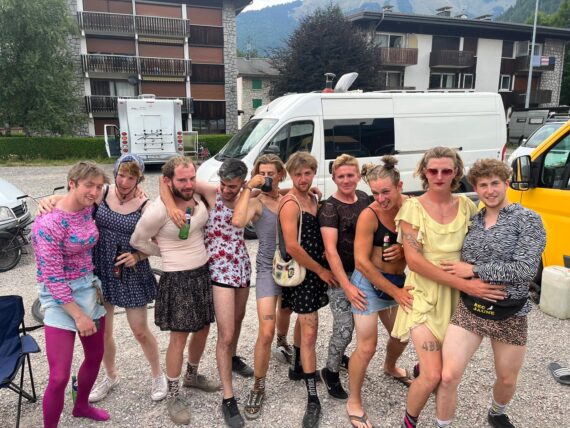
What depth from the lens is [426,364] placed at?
2432mm

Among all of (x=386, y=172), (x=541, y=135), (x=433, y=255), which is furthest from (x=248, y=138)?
(x=541, y=135)

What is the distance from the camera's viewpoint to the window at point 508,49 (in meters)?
32.7

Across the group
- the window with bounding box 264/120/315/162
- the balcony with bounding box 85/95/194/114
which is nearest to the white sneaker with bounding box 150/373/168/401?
the window with bounding box 264/120/315/162

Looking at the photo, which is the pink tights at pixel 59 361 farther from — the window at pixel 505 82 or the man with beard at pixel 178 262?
the window at pixel 505 82

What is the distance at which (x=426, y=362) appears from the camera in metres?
2.43

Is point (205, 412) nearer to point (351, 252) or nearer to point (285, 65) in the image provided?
point (351, 252)

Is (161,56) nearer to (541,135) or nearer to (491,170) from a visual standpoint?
(541,135)

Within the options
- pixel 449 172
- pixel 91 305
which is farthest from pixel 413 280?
pixel 91 305

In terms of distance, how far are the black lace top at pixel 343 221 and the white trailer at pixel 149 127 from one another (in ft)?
47.0

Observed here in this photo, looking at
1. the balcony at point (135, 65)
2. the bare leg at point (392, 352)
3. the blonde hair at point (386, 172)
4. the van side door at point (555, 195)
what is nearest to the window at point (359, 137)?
the van side door at point (555, 195)

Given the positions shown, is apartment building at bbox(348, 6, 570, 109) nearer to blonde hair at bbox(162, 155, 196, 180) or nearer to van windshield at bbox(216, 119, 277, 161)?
van windshield at bbox(216, 119, 277, 161)

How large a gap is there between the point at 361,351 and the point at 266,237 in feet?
3.23

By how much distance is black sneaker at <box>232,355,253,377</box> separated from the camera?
346 centimetres

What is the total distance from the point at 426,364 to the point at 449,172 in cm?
111
